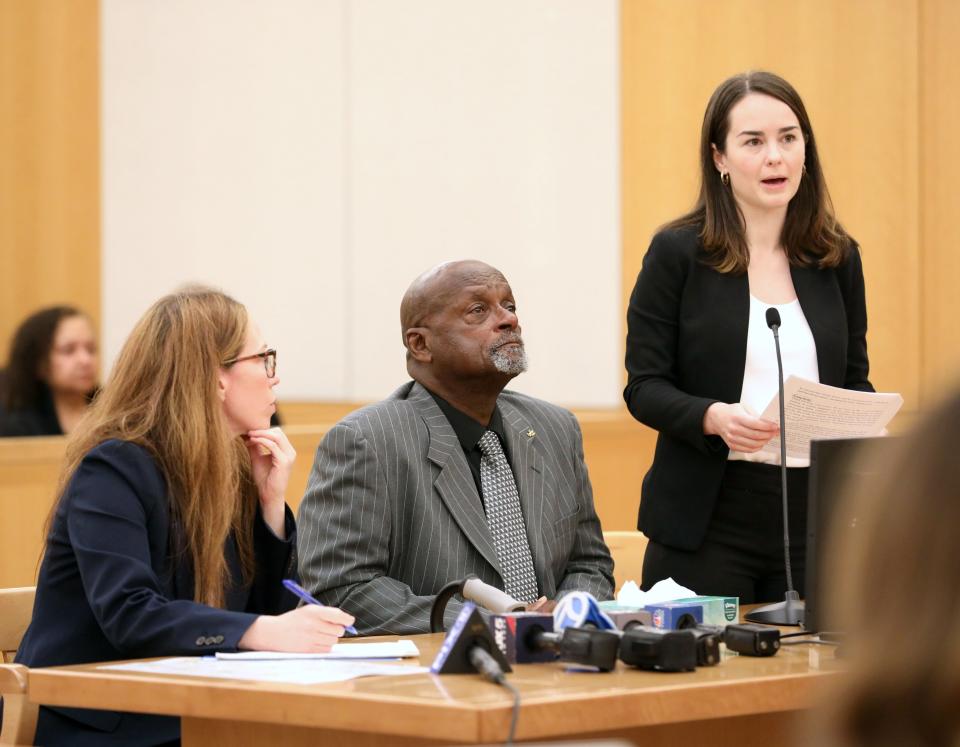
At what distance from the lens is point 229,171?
8.08 meters

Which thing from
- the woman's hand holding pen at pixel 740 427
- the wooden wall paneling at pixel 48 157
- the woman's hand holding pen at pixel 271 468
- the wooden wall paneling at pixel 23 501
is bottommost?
the wooden wall paneling at pixel 23 501

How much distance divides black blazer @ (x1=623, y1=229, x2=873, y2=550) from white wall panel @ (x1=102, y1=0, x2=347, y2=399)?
500cm

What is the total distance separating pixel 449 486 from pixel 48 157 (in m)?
5.35

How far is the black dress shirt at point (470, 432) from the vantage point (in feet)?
9.71

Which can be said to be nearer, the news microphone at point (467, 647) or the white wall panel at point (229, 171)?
the news microphone at point (467, 647)

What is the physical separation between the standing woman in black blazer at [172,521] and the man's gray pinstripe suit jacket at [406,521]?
0.28 feet

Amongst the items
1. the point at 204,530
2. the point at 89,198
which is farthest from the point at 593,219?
the point at 204,530

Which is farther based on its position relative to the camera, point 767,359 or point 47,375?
point 47,375

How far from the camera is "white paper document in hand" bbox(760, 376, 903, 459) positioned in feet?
8.74

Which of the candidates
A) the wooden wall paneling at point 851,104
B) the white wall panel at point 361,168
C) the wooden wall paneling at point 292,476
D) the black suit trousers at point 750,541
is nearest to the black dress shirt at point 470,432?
the black suit trousers at point 750,541

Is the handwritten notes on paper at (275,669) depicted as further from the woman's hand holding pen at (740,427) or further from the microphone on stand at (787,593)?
the woman's hand holding pen at (740,427)

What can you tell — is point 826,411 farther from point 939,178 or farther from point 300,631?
point 939,178

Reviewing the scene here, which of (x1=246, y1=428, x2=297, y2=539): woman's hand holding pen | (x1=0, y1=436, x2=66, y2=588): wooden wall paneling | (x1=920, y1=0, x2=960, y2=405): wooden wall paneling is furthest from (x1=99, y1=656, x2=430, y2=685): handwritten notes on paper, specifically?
(x1=920, y1=0, x2=960, y2=405): wooden wall paneling

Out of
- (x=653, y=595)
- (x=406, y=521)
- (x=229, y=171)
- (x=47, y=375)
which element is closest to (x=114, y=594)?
(x=406, y=521)
